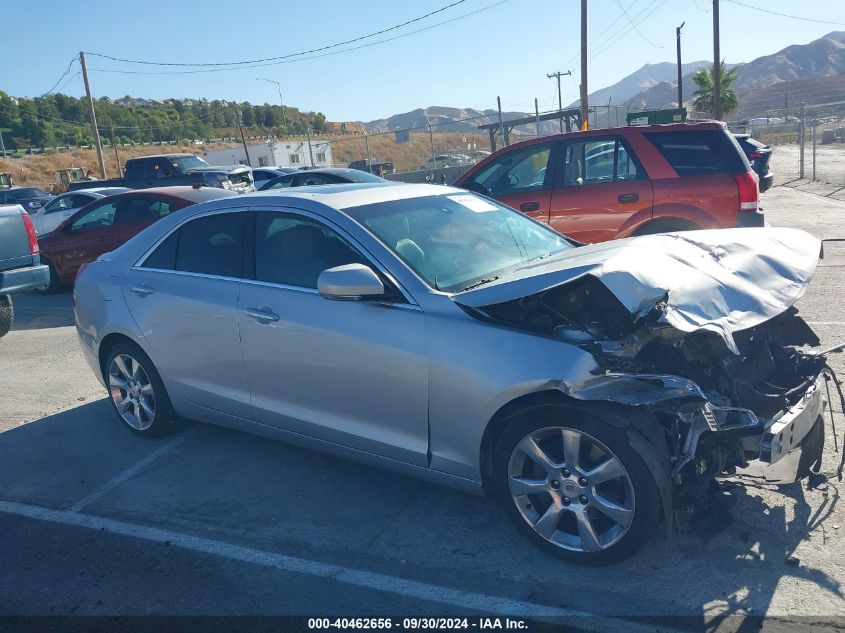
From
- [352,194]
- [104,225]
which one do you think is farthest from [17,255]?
[352,194]

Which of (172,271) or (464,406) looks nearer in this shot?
(464,406)

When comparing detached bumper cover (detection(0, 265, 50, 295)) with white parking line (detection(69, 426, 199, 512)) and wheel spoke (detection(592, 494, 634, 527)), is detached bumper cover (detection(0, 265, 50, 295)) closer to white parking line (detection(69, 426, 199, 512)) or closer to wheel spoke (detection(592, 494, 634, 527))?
white parking line (detection(69, 426, 199, 512))

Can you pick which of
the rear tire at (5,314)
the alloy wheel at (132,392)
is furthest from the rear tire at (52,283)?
the alloy wheel at (132,392)

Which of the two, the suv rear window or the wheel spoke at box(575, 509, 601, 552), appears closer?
the wheel spoke at box(575, 509, 601, 552)

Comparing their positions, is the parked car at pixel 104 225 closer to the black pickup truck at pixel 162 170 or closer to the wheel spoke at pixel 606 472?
→ the black pickup truck at pixel 162 170

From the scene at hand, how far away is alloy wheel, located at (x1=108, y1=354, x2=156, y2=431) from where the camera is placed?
513cm

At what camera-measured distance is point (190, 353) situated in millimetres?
4680

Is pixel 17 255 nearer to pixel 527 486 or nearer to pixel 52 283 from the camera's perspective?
pixel 52 283

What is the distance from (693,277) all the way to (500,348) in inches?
39.2

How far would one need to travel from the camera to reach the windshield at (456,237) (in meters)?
3.95

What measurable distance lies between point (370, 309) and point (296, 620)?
1.53 metres

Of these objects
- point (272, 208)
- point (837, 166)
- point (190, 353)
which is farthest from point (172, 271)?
point (837, 166)

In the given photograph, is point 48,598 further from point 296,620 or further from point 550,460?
point 550,460

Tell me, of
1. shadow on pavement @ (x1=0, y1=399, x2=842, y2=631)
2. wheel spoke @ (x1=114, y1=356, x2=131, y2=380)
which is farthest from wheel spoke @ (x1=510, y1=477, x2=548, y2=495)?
wheel spoke @ (x1=114, y1=356, x2=131, y2=380)
